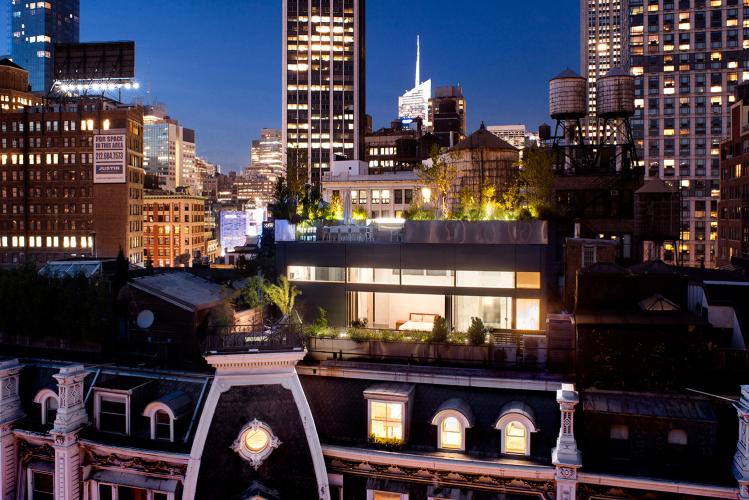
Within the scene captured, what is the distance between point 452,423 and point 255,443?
689cm

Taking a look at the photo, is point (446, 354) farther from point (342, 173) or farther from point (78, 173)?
point (78, 173)

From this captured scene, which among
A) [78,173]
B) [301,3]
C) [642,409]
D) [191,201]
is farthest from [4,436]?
[301,3]

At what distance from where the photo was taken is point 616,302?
23.5 m

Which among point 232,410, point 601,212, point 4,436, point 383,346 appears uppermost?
point 601,212

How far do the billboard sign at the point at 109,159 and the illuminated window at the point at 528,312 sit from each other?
11919 centimetres

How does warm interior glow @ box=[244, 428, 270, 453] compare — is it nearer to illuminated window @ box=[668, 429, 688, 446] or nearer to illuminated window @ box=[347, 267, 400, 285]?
Result: illuminated window @ box=[668, 429, 688, 446]

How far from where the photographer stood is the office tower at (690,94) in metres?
136

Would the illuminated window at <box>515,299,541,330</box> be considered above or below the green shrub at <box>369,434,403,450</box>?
above

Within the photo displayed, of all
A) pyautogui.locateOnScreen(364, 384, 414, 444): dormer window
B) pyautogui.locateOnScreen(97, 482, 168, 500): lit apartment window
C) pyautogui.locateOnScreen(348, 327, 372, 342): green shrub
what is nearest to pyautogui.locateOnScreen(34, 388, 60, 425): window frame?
pyautogui.locateOnScreen(97, 482, 168, 500): lit apartment window

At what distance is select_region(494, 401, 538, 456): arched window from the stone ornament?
7.68 metres

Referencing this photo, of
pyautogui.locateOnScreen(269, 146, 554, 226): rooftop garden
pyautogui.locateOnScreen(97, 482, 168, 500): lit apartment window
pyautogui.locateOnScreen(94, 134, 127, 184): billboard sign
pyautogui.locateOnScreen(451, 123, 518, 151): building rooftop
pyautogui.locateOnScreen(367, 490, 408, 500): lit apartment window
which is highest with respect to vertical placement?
pyautogui.locateOnScreen(94, 134, 127, 184): billboard sign

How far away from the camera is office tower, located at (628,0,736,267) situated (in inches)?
5374

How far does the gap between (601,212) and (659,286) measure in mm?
42135

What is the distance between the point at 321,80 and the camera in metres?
193
